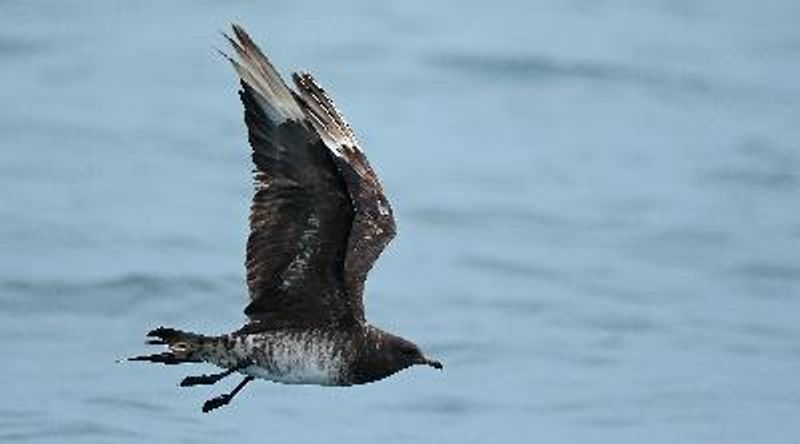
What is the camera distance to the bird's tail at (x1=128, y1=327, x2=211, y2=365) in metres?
12.3

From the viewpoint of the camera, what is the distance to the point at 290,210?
12.1 m

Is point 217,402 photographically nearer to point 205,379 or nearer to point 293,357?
point 205,379

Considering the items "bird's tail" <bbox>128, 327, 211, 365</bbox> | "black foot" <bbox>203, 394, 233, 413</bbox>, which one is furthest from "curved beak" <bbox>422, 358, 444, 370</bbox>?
"bird's tail" <bbox>128, 327, 211, 365</bbox>

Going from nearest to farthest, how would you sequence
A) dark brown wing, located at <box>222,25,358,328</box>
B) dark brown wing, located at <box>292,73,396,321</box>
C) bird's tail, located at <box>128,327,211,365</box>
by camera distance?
1. dark brown wing, located at <box>222,25,358,328</box>
2. bird's tail, located at <box>128,327,211,365</box>
3. dark brown wing, located at <box>292,73,396,321</box>

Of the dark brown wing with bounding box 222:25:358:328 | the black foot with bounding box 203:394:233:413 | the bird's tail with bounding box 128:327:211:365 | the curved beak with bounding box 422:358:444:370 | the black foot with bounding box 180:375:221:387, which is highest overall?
the dark brown wing with bounding box 222:25:358:328

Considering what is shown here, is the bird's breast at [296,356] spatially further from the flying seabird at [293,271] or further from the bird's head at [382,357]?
the bird's head at [382,357]

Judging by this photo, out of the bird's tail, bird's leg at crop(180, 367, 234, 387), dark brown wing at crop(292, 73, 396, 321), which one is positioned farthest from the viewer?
dark brown wing at crop(292, 73, 396, 321)

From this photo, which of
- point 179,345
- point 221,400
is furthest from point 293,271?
point 221,400

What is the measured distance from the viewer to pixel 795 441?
16.2m

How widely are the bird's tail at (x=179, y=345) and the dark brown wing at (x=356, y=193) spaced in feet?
2.58

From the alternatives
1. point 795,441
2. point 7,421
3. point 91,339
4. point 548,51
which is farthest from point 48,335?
point 548,51

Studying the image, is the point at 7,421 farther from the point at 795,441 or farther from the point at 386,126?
the point at 386,126

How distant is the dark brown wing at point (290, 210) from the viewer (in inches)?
472

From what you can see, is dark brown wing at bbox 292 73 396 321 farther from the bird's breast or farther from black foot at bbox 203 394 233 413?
black foot at bbox 203 394 233 413
